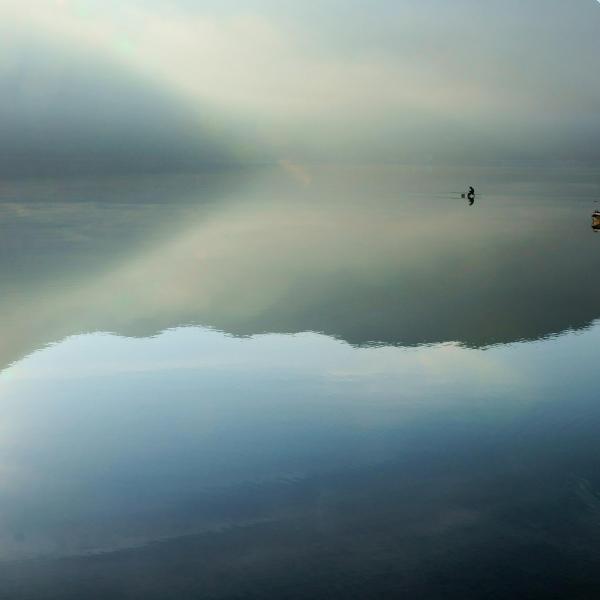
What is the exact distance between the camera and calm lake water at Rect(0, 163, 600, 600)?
25.9 m

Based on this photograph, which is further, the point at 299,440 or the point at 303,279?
the point at 303,279

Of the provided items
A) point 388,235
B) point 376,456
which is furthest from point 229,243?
point 376,456

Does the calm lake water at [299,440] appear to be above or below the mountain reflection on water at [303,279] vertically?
below

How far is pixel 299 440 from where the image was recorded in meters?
37.5

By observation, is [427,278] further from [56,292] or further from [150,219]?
[150,219]

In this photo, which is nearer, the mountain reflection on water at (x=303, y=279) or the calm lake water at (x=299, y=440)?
the calm lake water at (x=299, y=440)

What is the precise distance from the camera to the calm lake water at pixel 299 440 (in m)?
25.9

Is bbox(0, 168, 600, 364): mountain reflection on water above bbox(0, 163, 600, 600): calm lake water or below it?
above

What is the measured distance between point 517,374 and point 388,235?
306 ft

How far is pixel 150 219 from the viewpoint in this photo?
177750mm

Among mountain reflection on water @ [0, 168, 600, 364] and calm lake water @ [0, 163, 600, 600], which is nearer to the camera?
calm lake water @ [0, 163, 600, 600]

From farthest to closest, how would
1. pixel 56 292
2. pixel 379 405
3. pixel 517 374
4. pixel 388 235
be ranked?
1. pixel 388 235
2. pixel 56 292
3. pixel 517 374
4. pixel 379 405

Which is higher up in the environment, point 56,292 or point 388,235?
point 388,235

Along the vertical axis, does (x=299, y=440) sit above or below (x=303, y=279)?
below
